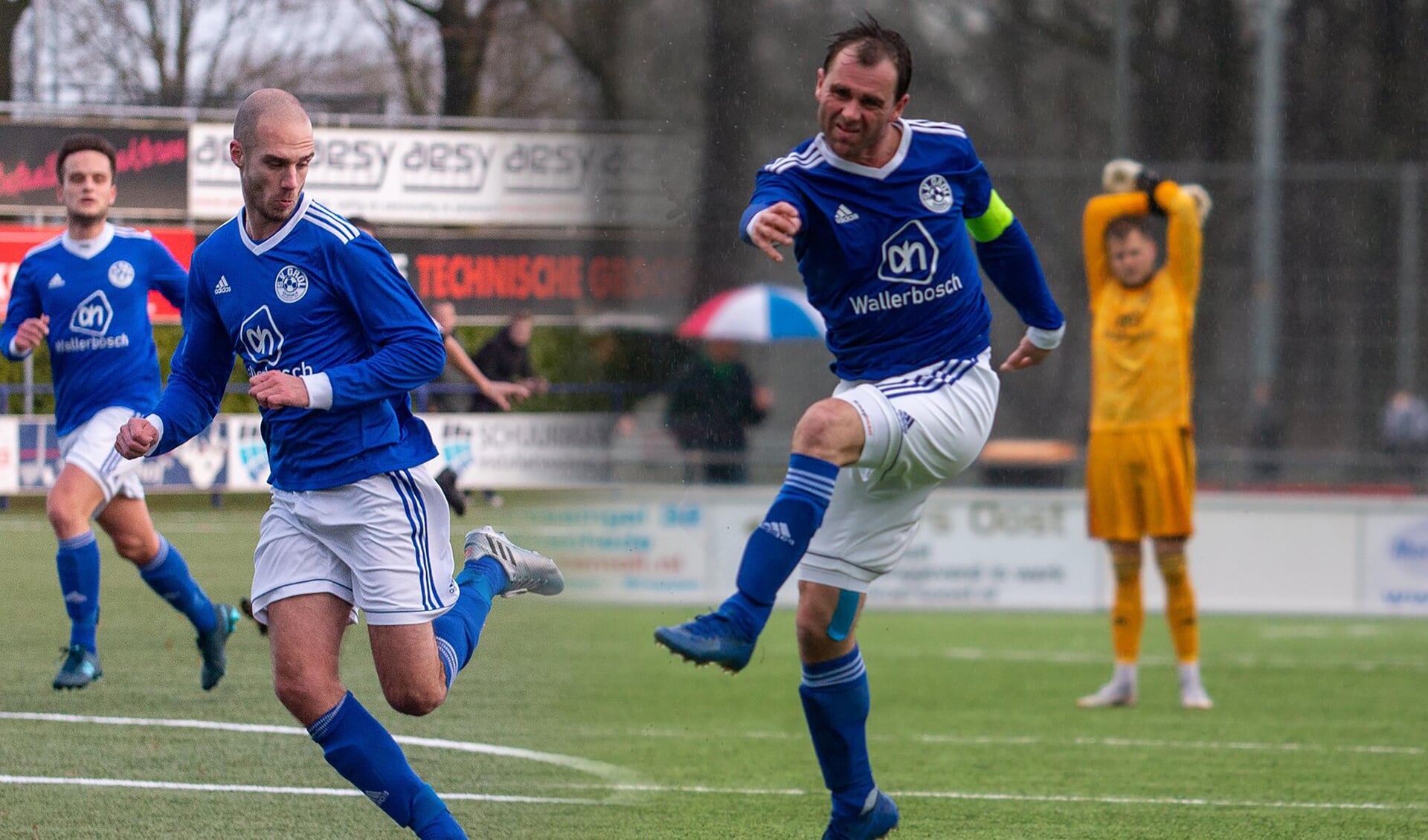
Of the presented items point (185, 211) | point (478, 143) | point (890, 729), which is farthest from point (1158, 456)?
point (185, 211)

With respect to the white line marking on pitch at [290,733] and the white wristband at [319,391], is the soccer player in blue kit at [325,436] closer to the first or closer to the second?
the white wristband at [319,391]

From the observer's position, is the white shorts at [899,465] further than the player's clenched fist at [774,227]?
Yes

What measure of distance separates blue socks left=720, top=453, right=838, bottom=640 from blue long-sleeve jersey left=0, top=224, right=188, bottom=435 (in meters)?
3.25

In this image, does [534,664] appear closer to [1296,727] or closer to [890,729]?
[890,729]

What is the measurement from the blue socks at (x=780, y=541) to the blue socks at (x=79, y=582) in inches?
140

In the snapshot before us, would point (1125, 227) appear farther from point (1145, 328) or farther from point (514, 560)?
point (514, 560)

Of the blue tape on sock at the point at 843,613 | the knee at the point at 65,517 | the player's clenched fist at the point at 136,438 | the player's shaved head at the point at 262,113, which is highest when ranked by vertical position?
the player's shaved head at the point at 262,113

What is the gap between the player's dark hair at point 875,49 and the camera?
12.8 ft

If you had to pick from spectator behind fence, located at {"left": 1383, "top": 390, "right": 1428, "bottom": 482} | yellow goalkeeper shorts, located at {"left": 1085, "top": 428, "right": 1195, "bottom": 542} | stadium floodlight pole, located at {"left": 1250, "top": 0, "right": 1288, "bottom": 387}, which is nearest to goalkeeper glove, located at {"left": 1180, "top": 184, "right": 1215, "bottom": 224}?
yellow goalkeeper shorts, located at {"left": 1085, "top": 428, "right": 1195, "bottom": 542}

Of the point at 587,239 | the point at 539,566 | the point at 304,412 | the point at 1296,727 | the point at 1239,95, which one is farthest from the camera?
the point at 1239,95

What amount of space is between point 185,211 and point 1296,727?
4.76 meters

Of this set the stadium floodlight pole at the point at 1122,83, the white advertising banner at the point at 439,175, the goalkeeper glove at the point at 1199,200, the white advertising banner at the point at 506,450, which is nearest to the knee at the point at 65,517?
the white advertising banner at the point at 439,175

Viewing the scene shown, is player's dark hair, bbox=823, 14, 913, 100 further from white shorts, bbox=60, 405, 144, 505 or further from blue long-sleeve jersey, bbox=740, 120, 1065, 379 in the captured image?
white shorts, bbox=60, 405, 144, 505

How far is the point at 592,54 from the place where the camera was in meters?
8.67
